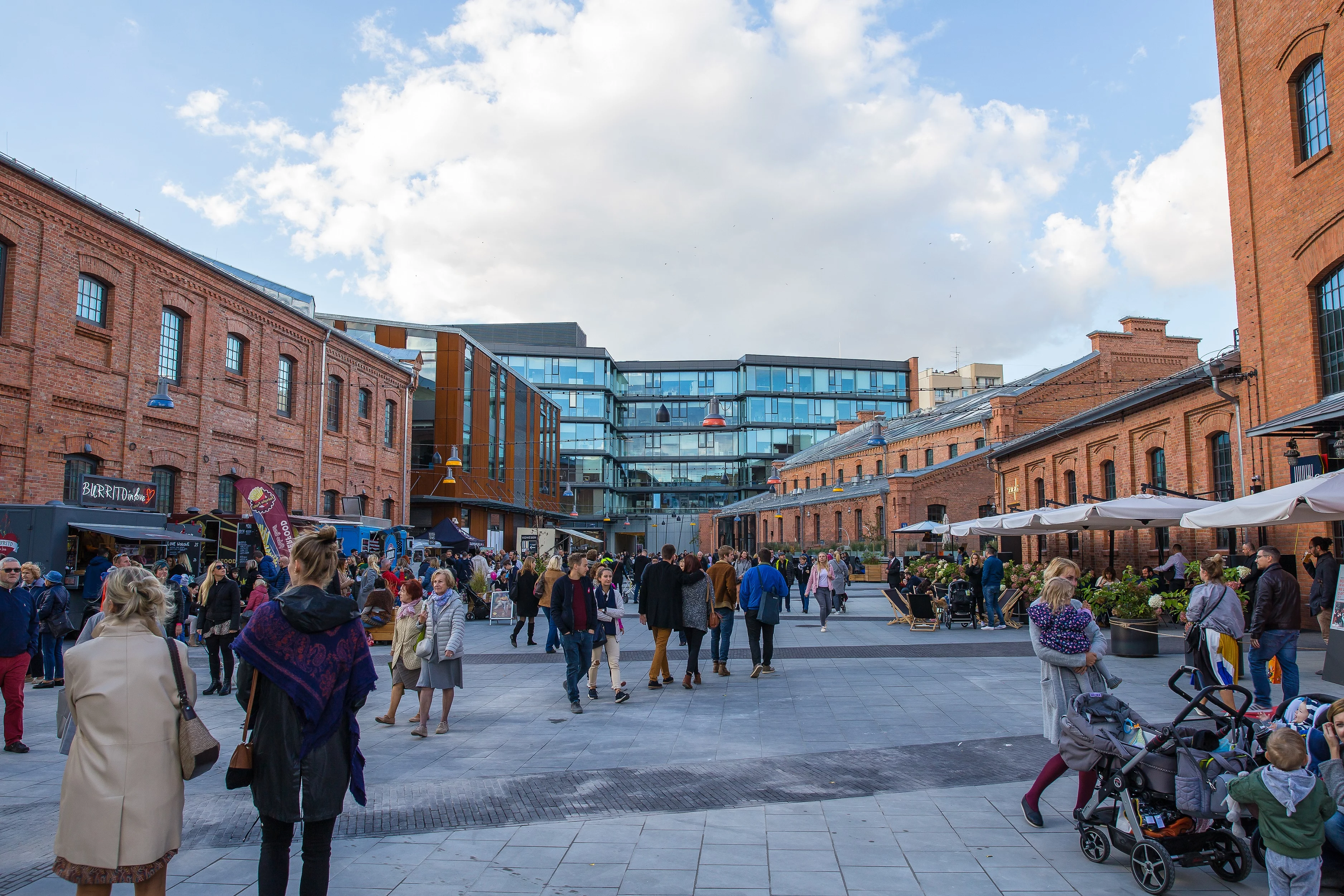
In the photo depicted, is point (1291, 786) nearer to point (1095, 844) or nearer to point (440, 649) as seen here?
point (1095, 844)

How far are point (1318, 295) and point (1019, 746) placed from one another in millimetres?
12103

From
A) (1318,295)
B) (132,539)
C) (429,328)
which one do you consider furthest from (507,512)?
(1318,295)

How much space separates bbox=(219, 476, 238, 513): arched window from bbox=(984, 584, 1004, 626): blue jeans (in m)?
19.6

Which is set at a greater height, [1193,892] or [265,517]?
[265,517]

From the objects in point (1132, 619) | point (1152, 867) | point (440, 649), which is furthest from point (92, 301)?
point (1152, 867)

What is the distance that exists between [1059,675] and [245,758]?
472 cm

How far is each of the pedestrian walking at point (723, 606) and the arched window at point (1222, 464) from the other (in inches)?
486

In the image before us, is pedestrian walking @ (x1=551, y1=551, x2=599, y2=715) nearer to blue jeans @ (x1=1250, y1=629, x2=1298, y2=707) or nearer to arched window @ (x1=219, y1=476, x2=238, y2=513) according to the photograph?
blue jeans @ (x1=1250, y1=629, x2=1298, y2=707)

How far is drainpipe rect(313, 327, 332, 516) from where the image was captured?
28.7m

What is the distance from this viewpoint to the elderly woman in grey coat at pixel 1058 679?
5.44 m

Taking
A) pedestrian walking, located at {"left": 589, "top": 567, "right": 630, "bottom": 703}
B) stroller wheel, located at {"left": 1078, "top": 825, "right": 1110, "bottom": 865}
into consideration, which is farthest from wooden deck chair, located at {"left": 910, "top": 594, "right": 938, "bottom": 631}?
stroller wheel, located at {"left": 1078, "top": 825, "right": 1110, "bottom": 865}

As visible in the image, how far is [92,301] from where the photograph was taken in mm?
19562

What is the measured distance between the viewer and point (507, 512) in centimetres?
5084

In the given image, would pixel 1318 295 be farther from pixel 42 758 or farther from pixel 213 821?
pixel 42 758
